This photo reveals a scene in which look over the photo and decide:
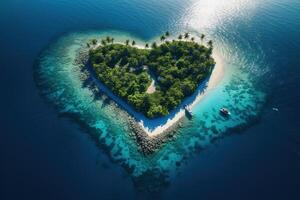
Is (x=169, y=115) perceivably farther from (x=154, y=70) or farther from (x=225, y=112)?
(x=154, y=70)

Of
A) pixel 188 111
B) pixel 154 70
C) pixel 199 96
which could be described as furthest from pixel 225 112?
pixel 154 70

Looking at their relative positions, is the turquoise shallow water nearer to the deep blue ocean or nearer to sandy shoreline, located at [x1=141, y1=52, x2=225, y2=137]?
sandy shoreline, located at [x1=141, y1=52, x2=225, y2=137]

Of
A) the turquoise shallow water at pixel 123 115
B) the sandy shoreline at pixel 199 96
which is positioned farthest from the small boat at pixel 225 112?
the sandy shoreline at pixel 199 96

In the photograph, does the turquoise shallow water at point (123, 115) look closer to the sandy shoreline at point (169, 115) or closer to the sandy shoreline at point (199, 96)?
the sandy shoreline at point (199, 96)

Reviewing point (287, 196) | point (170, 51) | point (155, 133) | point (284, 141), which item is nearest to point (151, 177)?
point (155, 133)

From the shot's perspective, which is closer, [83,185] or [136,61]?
[83,185]

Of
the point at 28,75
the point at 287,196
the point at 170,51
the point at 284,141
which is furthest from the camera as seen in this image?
the point at 170,51

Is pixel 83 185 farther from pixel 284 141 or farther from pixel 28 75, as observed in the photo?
pixel 284 141
